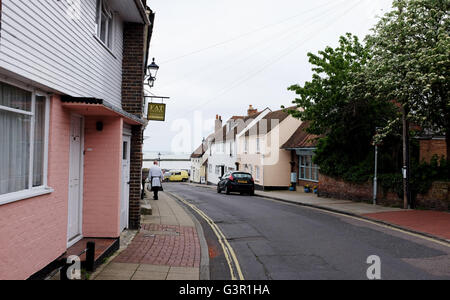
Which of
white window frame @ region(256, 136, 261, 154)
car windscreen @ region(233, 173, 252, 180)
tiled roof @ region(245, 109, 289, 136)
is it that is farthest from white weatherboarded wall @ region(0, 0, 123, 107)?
white window frame @ region(256, 136, 261, 154)

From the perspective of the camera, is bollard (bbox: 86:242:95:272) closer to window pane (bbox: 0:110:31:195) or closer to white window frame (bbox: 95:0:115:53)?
window pane (bbox: 0:110:31:195)

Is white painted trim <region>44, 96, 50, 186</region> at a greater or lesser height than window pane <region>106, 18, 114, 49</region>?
lesser

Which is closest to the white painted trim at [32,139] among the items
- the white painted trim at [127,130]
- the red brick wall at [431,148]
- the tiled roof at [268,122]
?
the white painted trim at [127,130]

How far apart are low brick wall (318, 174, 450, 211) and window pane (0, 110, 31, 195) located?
13.6 metres

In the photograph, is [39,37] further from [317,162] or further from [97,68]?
[317,162]

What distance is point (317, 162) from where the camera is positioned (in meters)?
22.5

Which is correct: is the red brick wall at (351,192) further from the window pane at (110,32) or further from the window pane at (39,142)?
the window pane at (39,142)

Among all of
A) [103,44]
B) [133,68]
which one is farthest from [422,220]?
[103,44]

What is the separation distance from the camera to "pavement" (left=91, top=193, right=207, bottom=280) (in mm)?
6207

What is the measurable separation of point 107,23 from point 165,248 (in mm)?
5582

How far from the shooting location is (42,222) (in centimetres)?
573
